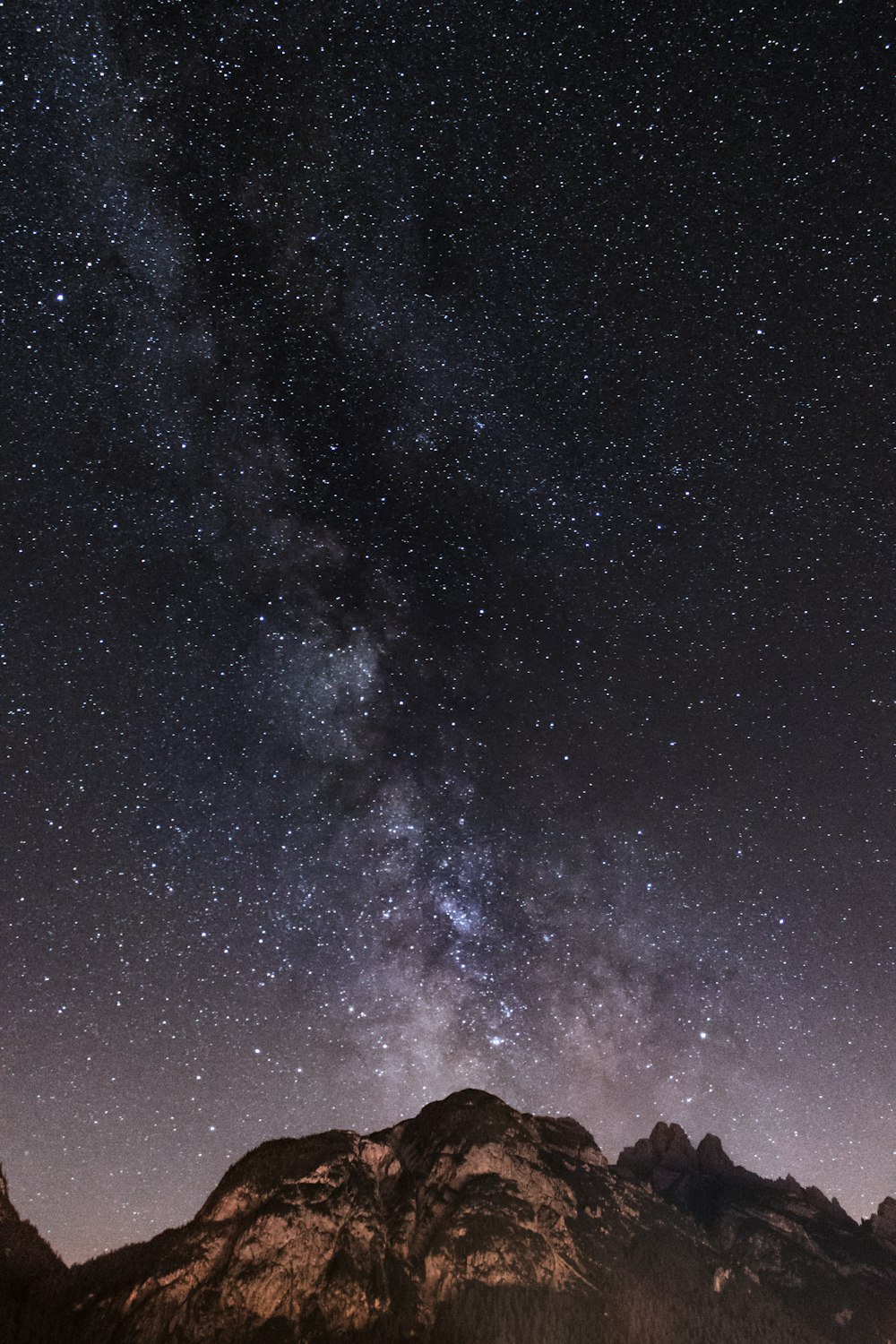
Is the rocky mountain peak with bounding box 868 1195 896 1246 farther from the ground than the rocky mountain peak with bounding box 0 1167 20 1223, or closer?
farther from the ground

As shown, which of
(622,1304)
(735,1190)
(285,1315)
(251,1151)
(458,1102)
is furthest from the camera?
(735,1190)

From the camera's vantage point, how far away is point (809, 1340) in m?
77.6

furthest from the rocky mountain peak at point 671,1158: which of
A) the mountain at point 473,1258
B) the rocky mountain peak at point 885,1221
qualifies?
the rocky mountain peak at point 885,1221

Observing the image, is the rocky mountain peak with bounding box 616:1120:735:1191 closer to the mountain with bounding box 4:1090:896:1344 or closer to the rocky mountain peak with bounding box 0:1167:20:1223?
the mountain with bounding box 4:1090:896:1344

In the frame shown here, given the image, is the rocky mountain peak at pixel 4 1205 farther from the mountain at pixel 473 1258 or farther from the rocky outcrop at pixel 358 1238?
the rocky outcrop at pixel 358 1238

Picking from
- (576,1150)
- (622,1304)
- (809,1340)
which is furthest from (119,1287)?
(809,1340)

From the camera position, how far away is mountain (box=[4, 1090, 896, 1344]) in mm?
63094

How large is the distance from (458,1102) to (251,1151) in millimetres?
28903

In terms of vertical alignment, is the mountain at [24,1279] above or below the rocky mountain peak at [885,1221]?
below

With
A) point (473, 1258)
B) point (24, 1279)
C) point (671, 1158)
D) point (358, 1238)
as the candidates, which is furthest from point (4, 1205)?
point (671, 1158)

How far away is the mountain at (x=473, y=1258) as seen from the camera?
6309 cm

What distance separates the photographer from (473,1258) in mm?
72250

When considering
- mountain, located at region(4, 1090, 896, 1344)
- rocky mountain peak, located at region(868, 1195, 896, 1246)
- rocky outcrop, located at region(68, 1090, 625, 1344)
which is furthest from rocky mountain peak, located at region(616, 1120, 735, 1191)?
rocky outcrop, located at region(68, 1090, 625, 1344)

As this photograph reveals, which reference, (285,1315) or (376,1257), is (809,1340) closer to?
(376,1257)
